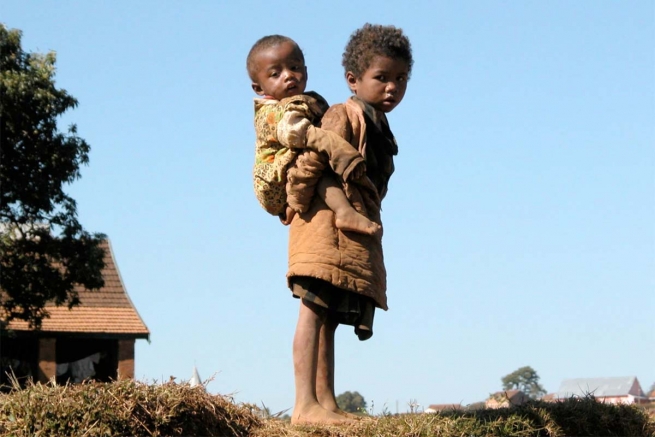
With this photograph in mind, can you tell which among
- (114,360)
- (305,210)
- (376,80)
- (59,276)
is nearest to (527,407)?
(305,210)

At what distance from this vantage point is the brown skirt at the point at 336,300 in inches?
206

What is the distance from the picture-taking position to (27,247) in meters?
22.4

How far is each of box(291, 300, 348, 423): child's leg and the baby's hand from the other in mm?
678

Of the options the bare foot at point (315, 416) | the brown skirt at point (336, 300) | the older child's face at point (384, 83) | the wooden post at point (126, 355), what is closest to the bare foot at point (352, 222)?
the brown skirt at point (336, 300)

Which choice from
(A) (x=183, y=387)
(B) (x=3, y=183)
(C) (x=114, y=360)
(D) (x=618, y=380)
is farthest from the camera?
(C) (x=114, y=360)

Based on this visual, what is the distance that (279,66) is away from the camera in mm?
5473

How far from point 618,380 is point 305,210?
2987 mm

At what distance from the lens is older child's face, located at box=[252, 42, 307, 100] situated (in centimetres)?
546

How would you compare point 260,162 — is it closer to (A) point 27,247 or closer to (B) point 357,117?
(B) point 357,117

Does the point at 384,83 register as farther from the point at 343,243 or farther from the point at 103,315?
the point at 103,315

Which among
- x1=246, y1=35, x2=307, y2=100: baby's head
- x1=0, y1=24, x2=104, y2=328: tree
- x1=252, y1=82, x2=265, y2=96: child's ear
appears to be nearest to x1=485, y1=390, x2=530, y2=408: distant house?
x1=246, y1=35, x2=307, y2=100: baby's head

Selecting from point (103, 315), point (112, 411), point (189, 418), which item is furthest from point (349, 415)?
point (103, 315)

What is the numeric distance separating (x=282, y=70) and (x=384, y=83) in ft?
1.76

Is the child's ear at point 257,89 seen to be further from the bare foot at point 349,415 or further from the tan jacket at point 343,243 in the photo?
the bare foot at point 349,415
